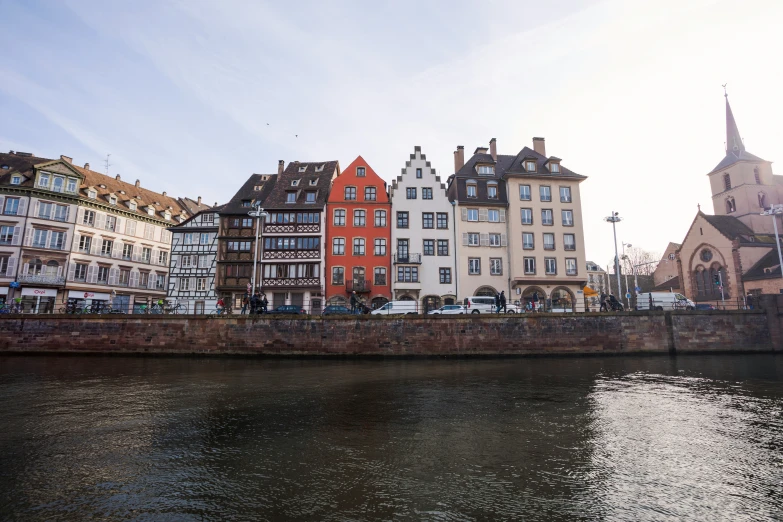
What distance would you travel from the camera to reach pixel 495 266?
42875mm

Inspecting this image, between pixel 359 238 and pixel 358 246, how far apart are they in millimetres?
833

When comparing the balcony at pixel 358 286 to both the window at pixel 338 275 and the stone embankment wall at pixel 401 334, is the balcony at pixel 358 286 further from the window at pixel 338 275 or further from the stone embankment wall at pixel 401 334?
the stone embankment wall at pixel 401 334

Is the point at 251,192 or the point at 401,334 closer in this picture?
the point at 401,334

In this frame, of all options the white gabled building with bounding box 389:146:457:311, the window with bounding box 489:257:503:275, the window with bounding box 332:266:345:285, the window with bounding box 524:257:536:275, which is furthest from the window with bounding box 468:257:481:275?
the window with bounding box 332:266:345:285

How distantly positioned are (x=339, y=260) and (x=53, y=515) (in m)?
37.1

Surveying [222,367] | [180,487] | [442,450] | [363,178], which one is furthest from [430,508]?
[363,178]

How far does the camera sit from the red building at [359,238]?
1634 inches

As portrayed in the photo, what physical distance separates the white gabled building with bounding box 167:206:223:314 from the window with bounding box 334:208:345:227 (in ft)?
47.7

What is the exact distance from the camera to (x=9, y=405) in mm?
11805

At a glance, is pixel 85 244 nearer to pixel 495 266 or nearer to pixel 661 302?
pixel 495 266

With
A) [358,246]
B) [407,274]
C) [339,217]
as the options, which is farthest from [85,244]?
[407,274]

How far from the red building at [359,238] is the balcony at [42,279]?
2924 centimetres

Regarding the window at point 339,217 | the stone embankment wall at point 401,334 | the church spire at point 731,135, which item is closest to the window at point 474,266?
the window at point 339,217

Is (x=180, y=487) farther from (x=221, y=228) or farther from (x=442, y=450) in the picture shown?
(x=221, y=228)
